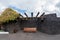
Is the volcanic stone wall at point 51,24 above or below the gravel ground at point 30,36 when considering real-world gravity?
above

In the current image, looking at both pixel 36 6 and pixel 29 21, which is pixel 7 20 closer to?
pixel 29 21

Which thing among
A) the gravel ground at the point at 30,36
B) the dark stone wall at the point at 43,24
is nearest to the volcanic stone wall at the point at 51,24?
the dark stone wall at the point at 43,24

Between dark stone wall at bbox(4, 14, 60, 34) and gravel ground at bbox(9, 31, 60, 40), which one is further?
dark stone wall at bbox(4, 14, 60, 34)

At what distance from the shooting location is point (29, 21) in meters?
8.87

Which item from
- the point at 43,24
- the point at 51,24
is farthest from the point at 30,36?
the point at 51,24

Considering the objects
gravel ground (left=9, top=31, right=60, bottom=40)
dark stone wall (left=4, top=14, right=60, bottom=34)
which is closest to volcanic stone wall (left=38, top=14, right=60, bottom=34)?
dark stone wall (left=4, top=14, right=60, bottom=34)

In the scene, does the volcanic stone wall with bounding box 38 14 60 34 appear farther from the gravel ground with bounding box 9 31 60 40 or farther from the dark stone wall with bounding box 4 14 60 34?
the gravel ground with bounding box 9 31 60 40

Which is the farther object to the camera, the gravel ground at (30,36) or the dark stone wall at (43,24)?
the dark stone wall at (43,24)

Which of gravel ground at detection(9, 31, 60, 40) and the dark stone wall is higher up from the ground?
the dark stone wall

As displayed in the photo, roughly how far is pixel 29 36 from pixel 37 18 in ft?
4.94

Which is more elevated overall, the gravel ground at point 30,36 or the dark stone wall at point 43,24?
the dark stone wall at point 43,24

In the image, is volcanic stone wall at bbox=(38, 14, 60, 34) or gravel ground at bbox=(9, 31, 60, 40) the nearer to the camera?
gravel ground at bbox=(9, 31, 60, 40)

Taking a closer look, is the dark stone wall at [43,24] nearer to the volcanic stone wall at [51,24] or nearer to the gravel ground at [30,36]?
the volcanic stone wall at [51,24]

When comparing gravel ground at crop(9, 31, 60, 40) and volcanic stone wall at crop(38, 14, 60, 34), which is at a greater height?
volcanic stone wall at crop(38, 14, 60, 34)
